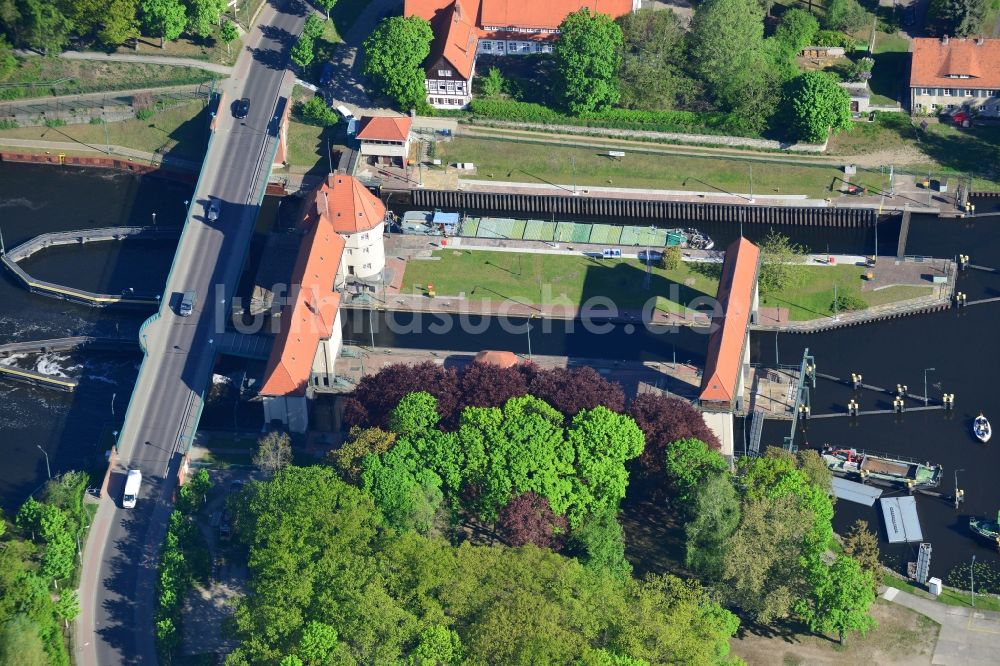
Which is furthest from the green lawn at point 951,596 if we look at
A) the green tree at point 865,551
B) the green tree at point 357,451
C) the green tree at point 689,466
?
the green tree at point 357,451

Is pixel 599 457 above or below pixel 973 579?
above

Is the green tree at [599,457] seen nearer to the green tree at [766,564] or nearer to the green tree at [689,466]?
the green tree at [689,466]

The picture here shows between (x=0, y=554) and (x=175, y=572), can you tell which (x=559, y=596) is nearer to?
(x=175, y=572)

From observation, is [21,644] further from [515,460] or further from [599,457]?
[599,457]

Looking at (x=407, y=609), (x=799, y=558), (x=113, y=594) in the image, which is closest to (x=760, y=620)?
(x=799, y=558)

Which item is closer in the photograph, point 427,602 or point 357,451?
point 427,602

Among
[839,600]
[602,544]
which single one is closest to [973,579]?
[839,600]

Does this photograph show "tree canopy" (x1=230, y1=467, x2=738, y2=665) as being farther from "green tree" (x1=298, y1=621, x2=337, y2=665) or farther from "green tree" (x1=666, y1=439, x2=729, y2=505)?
"green tree" (x1=666, y1=439, x2=729, y2=505)
